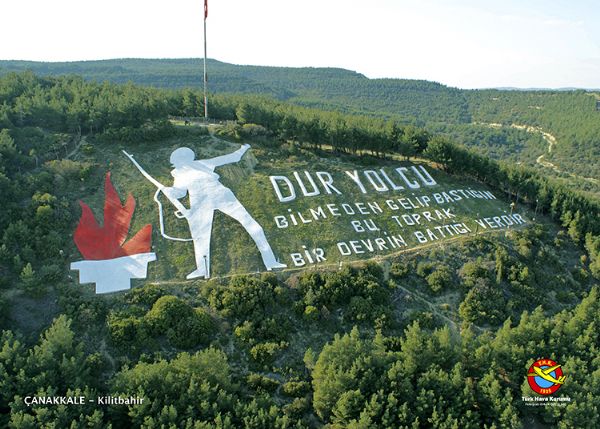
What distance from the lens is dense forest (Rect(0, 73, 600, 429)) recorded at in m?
31.5

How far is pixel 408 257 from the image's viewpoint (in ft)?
168

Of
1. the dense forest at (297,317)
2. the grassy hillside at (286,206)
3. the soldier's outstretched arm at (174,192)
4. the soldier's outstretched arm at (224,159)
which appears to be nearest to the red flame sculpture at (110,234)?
the grassy hillside at (286,206)

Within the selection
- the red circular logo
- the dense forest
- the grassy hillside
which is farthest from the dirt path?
the red circular logo

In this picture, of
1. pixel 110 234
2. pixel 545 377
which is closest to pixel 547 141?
pixel 545 377

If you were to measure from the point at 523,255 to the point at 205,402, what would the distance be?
133 feet

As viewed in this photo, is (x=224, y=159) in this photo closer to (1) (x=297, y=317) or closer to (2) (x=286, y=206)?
(2) (x=286, y=206)

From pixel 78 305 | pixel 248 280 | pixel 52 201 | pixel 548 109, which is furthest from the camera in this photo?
pixel 548 109

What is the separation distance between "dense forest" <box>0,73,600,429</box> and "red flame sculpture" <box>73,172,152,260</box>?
61.2 inches

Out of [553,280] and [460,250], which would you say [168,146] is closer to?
[460,250]

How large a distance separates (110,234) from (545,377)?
43.3 meters

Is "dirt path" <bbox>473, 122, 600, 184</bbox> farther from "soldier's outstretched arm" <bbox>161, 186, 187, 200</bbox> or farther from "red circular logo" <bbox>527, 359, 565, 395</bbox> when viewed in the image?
"soldier's outstretched arm" <bbox>161, 186, 187, 200</bbox>

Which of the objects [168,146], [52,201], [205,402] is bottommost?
[205,402]

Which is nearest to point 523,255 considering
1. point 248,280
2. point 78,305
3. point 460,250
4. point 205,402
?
point 460,250

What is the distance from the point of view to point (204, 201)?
5447 cm
